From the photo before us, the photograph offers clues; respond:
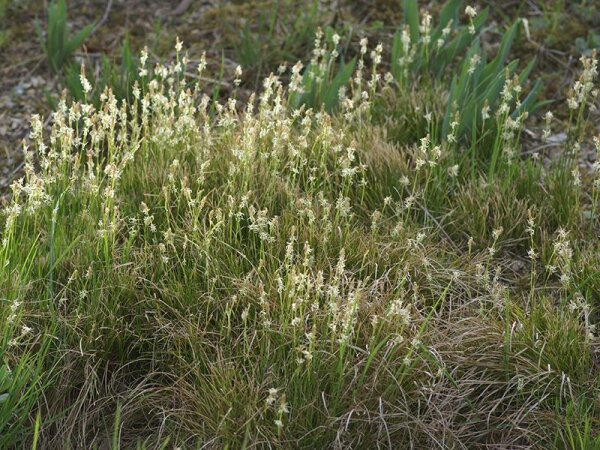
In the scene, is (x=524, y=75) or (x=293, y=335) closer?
(x=293, y=335)

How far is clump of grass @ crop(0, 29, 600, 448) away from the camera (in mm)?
2629

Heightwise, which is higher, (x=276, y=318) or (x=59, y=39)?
(x=59, y=39)

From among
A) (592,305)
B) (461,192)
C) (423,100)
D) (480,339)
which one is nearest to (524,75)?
(423,100)

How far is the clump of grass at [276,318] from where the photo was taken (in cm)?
263

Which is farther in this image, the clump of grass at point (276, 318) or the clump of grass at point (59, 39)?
the clump of grass at point (59, 39)

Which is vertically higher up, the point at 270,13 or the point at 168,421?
the point at 270,13

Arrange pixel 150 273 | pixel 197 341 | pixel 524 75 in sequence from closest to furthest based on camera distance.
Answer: pixel 197 341 < pixel 150 273 < pixel 524 75

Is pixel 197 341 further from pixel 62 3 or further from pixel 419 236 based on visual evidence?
pixel 62 3

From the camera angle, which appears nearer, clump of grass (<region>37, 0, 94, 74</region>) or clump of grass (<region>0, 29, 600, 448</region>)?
clump of grass (<region>0, 29, 600, 448</region>)

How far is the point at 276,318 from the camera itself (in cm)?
288

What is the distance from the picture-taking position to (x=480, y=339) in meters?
2.88

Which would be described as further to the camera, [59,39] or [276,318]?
[59,39]

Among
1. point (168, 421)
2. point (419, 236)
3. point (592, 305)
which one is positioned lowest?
point (168, 421)

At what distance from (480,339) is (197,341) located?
92cm
